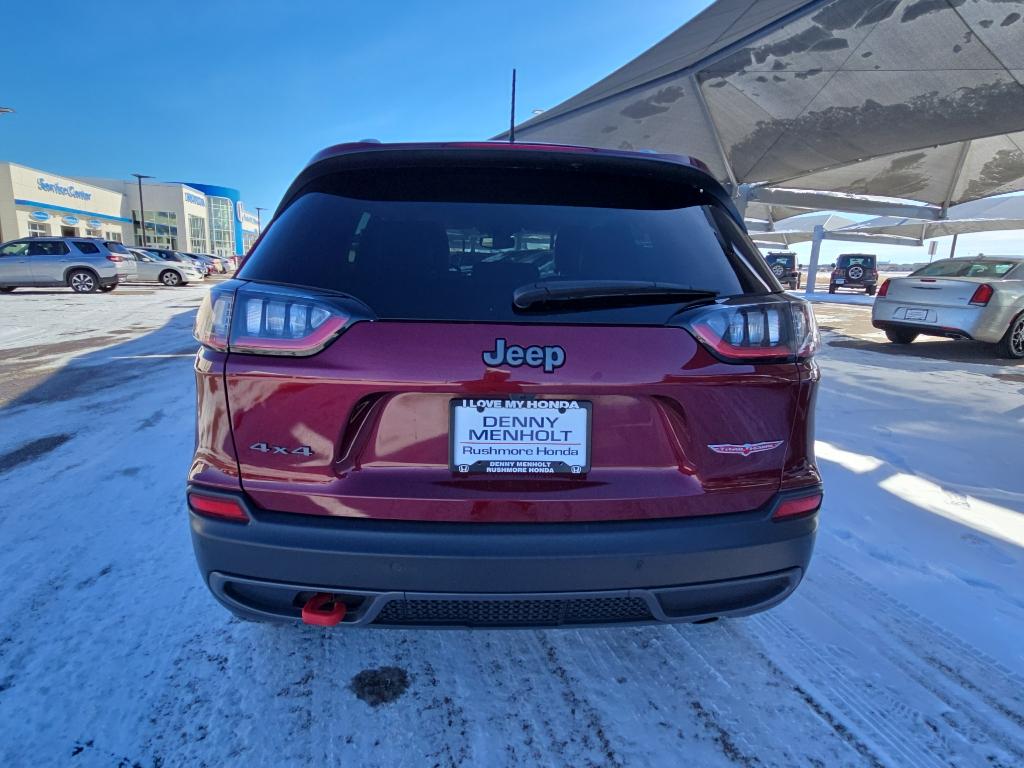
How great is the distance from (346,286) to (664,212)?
1017 mm

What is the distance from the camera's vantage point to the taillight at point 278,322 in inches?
56.3

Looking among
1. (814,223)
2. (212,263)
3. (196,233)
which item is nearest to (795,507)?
(212,263)

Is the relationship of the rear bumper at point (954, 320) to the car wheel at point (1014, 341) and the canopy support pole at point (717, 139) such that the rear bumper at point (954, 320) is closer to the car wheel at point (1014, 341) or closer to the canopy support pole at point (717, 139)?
the car wheel at point (1014, 341)

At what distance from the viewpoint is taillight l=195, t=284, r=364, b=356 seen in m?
1.43

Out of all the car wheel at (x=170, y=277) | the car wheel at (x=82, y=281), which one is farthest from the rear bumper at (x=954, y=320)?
the car wheel at (x=170, y=277)

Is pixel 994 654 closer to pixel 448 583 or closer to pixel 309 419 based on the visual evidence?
pixel 448 583

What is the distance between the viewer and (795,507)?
1.60 meters

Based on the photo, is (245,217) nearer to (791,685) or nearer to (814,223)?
(814,223)

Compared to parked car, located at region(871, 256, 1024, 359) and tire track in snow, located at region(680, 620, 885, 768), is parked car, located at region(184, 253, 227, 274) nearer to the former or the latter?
parked car, located at region(871, 256, 1024, 359)

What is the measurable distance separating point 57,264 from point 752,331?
22.7m

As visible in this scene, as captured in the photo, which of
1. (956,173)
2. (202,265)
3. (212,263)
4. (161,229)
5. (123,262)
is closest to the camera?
(956,173)

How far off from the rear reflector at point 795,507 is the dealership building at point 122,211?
37.4 metres

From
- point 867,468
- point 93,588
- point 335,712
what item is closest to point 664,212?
point 335,712

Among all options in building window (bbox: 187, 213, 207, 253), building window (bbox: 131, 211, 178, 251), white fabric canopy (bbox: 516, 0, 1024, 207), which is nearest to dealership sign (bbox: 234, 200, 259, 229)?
building window (bbox: 187, 213, 207, 253)
